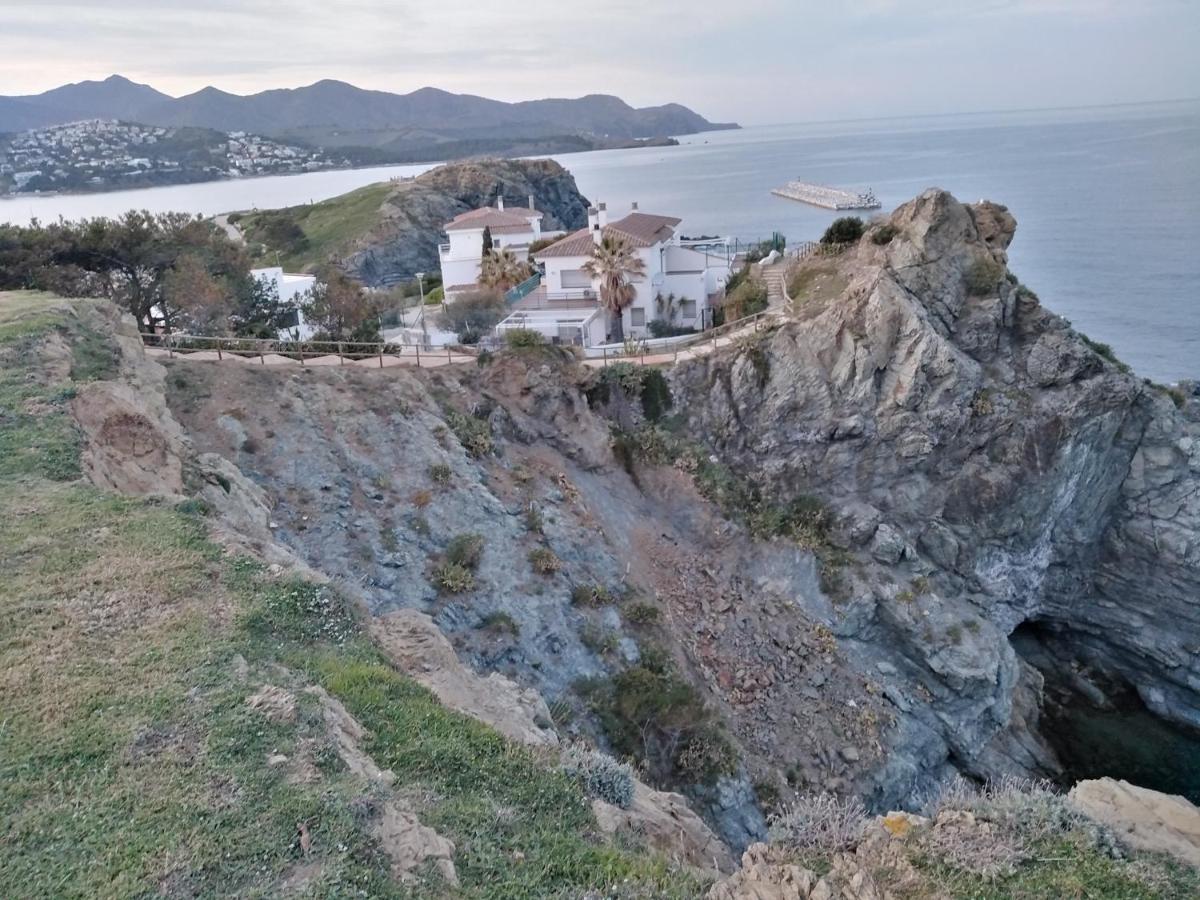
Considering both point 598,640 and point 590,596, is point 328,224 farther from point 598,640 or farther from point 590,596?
point 598,640

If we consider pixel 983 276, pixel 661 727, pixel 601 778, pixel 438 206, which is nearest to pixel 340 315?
pixel 661 727

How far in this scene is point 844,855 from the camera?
8227 millimetres

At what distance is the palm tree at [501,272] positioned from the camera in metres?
39.6

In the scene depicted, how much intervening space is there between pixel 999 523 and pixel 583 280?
805 inches

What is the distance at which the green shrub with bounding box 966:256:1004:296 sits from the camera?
29.5 m

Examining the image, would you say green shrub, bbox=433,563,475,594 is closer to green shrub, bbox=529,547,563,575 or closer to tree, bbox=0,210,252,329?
green shrub, bbox=529,547,563,575

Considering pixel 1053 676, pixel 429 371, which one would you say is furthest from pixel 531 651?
pixel 1053 676

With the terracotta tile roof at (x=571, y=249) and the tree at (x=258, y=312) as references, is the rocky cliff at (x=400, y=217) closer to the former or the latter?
the tree at (x=258, y=312)

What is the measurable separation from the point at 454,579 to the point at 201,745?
1102 centimetres

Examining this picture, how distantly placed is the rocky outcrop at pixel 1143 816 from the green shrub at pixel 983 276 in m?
22.0

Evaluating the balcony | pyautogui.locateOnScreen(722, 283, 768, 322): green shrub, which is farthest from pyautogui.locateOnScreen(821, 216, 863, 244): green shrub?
the balcony

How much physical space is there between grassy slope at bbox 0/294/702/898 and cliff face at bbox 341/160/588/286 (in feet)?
195

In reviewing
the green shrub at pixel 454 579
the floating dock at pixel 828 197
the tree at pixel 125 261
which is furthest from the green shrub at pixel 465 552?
the floating dock at pixel 828 197

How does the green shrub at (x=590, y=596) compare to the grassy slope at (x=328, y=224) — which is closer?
the green shrub at (x=590, y=596)
